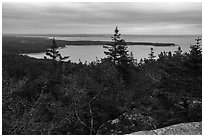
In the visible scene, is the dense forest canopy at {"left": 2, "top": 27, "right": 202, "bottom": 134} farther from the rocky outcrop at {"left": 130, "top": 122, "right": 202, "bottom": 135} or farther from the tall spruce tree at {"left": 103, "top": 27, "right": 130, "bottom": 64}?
the tall spruce tree at {"left": 103, "top": 27, "right": 130, "bottom": 64}

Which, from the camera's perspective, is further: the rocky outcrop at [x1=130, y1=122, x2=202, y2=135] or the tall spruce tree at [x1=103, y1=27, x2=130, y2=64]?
the tall spruce tree at [x1=103, y1=27, x2=130, y2=64]

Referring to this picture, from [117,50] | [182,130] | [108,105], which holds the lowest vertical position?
[108,105]

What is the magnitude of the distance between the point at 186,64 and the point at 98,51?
1748 centimetres

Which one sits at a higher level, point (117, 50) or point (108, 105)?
point (117, 50)

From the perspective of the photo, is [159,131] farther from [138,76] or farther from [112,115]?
[138,76]

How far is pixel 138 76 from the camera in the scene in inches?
521

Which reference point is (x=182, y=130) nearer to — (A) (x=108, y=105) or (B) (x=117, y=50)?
(A) (x=108, y=105)

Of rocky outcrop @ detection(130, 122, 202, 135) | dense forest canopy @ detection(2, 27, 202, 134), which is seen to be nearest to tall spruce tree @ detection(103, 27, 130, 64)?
dense forest canopy @ detection(2, 27, 202, 134)

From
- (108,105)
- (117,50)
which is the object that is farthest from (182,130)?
(117,50)

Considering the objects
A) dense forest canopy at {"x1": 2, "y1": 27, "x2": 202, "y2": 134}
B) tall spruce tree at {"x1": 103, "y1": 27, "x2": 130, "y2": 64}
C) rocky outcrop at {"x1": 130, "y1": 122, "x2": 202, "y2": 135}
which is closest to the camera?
rocky outcrop at {"x1": 130, "y1": 122, "x2": 202, "y2": 135}

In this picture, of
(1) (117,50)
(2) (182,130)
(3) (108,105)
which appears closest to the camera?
(2) (182,130)

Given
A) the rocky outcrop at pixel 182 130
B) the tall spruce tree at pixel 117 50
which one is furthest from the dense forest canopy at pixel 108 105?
the tall spruce tree at pixel 117 50

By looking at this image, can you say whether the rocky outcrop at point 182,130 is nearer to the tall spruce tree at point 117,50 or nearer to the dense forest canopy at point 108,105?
the dense forest canopy at point 108,105

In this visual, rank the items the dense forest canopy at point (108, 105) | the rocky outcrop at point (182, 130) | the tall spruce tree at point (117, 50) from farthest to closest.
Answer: the tall spruce tree at point (117, 50) < the dense forest canopy at point (108, 105) < the rocky outcrop at point (182, 130)
